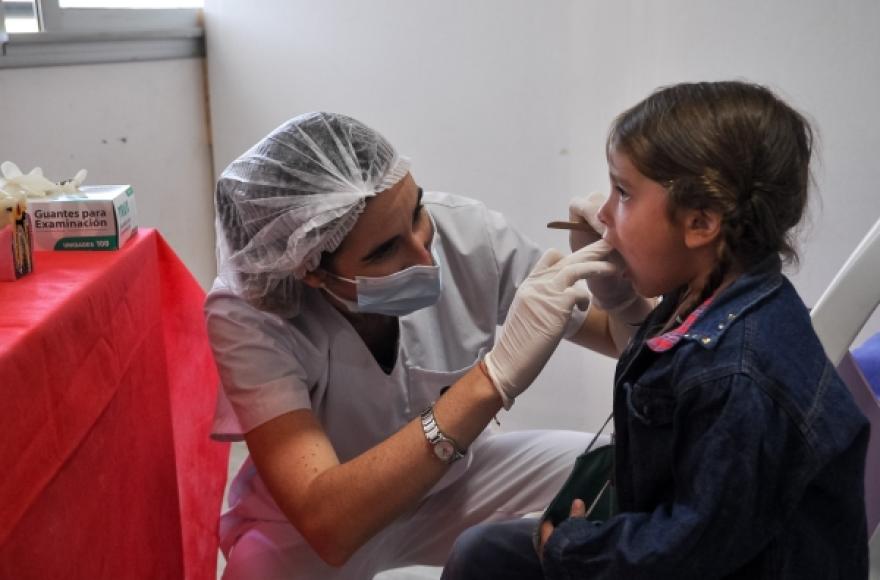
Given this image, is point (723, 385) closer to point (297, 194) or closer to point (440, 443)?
point (440, 443)

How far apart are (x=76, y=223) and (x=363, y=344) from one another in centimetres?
45

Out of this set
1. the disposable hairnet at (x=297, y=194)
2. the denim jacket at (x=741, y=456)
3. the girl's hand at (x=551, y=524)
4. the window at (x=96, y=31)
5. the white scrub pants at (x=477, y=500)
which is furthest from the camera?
the window at (x=96, y=31)

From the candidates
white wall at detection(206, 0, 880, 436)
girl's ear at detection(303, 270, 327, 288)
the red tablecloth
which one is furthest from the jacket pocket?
white wall at detection(206, 0, 880, 436)

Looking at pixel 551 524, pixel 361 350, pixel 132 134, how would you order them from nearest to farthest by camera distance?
pixel 551 524 < pixel 361 350 < pixel 132 134

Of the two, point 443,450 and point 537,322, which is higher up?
point 537,322

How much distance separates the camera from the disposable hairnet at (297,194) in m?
1.16

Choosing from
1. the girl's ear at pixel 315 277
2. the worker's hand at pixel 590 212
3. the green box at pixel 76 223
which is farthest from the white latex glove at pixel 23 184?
the worker's hand at pixel 590 212

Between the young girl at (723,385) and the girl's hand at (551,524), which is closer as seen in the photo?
the young girl at (723,385)

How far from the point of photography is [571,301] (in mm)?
1103

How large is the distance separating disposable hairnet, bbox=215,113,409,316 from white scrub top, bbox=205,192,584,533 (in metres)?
0.08

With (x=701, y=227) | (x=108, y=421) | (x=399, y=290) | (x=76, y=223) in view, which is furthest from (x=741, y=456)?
(x=76, y=223)

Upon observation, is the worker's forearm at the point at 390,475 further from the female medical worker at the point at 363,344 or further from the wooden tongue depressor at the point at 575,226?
the wooden tongue depressor at the point at 575,226

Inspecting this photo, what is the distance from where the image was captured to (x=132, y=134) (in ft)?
6.86

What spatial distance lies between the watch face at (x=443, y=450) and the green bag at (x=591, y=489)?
5.7 inches
